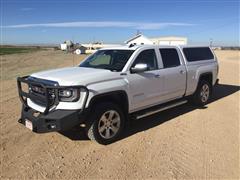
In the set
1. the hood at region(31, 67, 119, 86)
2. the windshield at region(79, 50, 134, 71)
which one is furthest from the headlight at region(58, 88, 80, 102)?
the windshield at region(79, 50, 134, 71)

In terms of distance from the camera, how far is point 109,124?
17.2ft

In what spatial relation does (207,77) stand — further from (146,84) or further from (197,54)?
(146,84)

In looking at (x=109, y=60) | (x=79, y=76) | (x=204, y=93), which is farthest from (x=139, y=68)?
(x=204, y=93)

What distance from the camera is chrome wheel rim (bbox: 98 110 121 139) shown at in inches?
201

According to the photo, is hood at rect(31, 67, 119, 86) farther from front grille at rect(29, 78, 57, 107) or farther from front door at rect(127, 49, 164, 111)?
front door at rect(127, 49, 164, 111)

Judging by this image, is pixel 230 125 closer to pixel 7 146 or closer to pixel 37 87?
pixel 37 87

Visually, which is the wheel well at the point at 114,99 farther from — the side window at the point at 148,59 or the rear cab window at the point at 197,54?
the rear cab window at the point at 197,54

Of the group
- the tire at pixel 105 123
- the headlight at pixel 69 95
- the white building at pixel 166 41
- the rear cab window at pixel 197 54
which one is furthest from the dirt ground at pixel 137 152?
the white building at pixel 166 41

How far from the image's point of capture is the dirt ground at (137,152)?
4121mm

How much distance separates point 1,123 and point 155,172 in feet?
13.0

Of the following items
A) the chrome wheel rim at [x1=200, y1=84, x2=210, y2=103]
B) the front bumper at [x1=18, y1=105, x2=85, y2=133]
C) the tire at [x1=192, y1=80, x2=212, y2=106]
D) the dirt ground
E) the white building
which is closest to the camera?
the dirt ground

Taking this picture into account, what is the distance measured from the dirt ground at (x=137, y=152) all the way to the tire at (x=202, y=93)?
3.35 feet

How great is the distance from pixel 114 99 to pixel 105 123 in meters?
0.51

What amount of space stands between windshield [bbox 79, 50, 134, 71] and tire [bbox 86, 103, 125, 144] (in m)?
0.90
